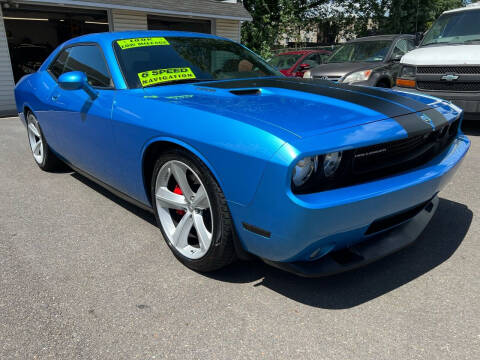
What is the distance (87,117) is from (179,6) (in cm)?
1094

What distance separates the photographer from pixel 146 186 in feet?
8.73

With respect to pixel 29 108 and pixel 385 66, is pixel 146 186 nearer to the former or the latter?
pixel 29 108

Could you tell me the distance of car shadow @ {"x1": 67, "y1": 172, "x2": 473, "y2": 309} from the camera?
2.21m

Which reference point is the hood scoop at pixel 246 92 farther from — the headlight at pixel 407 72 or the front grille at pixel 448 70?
the headlight at pixel 407 72

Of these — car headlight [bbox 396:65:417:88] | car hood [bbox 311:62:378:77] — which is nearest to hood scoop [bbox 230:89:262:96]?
car headlight [bbox 396:65:417:88]

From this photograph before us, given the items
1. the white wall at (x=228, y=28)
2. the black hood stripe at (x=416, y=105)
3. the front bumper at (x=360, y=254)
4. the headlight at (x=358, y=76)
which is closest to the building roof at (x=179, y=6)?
the white wall at (x=228, y=28)

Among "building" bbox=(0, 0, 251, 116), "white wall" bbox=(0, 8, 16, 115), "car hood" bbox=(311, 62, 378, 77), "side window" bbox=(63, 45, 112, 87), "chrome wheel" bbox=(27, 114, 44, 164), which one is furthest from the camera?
"building" bbox=(0, 0, 251, 116)

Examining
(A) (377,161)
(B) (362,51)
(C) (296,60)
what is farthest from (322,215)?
(C) (296,60)

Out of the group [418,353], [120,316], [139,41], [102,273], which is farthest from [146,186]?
[418,353]

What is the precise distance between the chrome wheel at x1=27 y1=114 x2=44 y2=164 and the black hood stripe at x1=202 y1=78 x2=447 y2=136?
2562 mm

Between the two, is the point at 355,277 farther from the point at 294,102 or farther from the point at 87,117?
the point at 87,117

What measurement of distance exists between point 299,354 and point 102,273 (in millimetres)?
1340

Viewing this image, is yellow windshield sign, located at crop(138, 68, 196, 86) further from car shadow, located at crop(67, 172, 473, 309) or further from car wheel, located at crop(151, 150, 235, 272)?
car shadow, located at crop(67, 172, 473, 309)

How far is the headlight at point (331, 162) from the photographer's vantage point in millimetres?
1874
